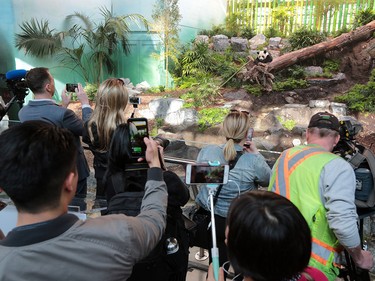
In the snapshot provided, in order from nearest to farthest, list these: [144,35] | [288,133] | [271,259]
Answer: [271,259]
[288,133]
[144,35]

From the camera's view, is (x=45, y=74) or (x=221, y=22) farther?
(x=221, y=22)

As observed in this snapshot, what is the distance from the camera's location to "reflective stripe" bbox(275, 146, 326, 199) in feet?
5.98

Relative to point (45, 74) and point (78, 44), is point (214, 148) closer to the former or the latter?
point (45, 74)

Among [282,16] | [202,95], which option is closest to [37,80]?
[202,95]

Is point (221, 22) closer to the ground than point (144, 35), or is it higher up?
higher up

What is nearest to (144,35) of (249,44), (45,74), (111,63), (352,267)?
(111,63)

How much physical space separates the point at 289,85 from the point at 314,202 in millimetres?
9516

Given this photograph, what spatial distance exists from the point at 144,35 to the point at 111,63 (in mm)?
1537

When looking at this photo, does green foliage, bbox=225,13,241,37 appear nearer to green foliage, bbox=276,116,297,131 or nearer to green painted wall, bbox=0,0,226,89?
green painted wall, bbox=0,0,226,89

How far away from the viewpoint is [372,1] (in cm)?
1244

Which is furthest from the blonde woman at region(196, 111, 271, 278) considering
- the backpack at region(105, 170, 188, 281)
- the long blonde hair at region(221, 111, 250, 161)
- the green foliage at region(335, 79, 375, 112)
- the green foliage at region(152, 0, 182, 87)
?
the green foliage at region(152, 0, 182, 87)

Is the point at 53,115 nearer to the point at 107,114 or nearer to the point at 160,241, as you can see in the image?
the point at 107,114

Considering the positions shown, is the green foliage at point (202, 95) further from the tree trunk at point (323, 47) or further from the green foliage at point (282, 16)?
the green foliage at point (282, 16)

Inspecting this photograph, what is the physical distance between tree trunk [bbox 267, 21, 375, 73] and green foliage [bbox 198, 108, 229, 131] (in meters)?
2.47
